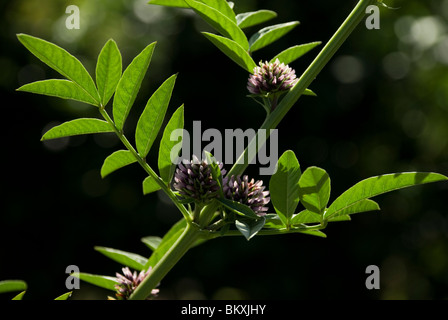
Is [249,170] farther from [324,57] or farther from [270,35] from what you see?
[324,57]

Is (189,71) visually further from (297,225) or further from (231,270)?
(297,225)

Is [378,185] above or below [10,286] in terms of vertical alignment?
above

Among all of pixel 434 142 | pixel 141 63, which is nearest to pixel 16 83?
pixel 434 142

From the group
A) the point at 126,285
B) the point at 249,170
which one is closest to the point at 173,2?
the point at 126,285

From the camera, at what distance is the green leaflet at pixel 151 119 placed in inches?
26.3

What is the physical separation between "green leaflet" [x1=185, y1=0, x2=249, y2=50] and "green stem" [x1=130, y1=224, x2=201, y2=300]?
0.89ft

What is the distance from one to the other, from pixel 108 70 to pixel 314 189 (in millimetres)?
317

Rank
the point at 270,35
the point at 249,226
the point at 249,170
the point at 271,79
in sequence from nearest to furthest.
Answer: the point at 249,226, the point at 271,79, the point at 270,35, the point at 249,170

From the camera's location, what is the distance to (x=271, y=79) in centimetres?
72

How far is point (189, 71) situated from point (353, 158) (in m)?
1.95

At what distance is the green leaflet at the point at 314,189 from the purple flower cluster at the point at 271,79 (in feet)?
0.45

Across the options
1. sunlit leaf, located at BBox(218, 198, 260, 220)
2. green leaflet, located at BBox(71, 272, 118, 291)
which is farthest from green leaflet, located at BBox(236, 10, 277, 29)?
green leaflet, located at BBox(71, 272, 118, 291)

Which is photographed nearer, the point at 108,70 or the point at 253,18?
the point at 108,70

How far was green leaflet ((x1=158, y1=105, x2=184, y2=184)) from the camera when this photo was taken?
0.63 meters
